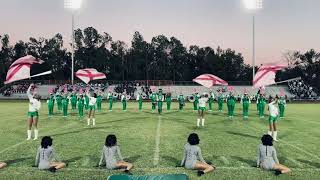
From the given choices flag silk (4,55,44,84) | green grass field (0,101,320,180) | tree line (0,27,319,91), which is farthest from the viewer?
tree line (0,27,319,91)

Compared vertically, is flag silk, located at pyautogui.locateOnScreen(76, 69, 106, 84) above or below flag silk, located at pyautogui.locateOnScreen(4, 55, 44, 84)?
above

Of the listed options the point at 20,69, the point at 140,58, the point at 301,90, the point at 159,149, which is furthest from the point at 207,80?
the point at 140,58

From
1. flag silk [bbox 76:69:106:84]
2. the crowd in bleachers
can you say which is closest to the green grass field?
flag silk [bbox 76:69:106:84]

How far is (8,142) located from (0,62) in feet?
258

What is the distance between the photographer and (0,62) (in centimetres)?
9012

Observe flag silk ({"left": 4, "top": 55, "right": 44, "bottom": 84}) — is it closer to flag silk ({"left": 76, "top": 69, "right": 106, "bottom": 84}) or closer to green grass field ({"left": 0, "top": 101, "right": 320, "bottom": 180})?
green grass field ({"left": 0, "top": 101, "right": 320, "bottom": 180})

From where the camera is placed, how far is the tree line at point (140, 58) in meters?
95.3

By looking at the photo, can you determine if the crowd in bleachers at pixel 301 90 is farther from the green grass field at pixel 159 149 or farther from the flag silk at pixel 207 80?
the green grass field at pixel 159 149

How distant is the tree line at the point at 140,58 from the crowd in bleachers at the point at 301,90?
580 inches

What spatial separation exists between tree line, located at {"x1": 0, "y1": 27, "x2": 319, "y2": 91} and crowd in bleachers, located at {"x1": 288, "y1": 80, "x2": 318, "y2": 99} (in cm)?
1473

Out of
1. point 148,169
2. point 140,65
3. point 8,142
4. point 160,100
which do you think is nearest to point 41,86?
point 140,65

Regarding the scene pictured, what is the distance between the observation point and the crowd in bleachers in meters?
74.4

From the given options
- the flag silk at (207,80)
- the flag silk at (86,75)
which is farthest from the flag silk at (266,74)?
the flag silk at (86,75)

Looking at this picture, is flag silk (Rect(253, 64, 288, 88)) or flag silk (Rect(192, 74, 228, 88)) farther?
flag silk (Rect(192, 74, 228, 88))
